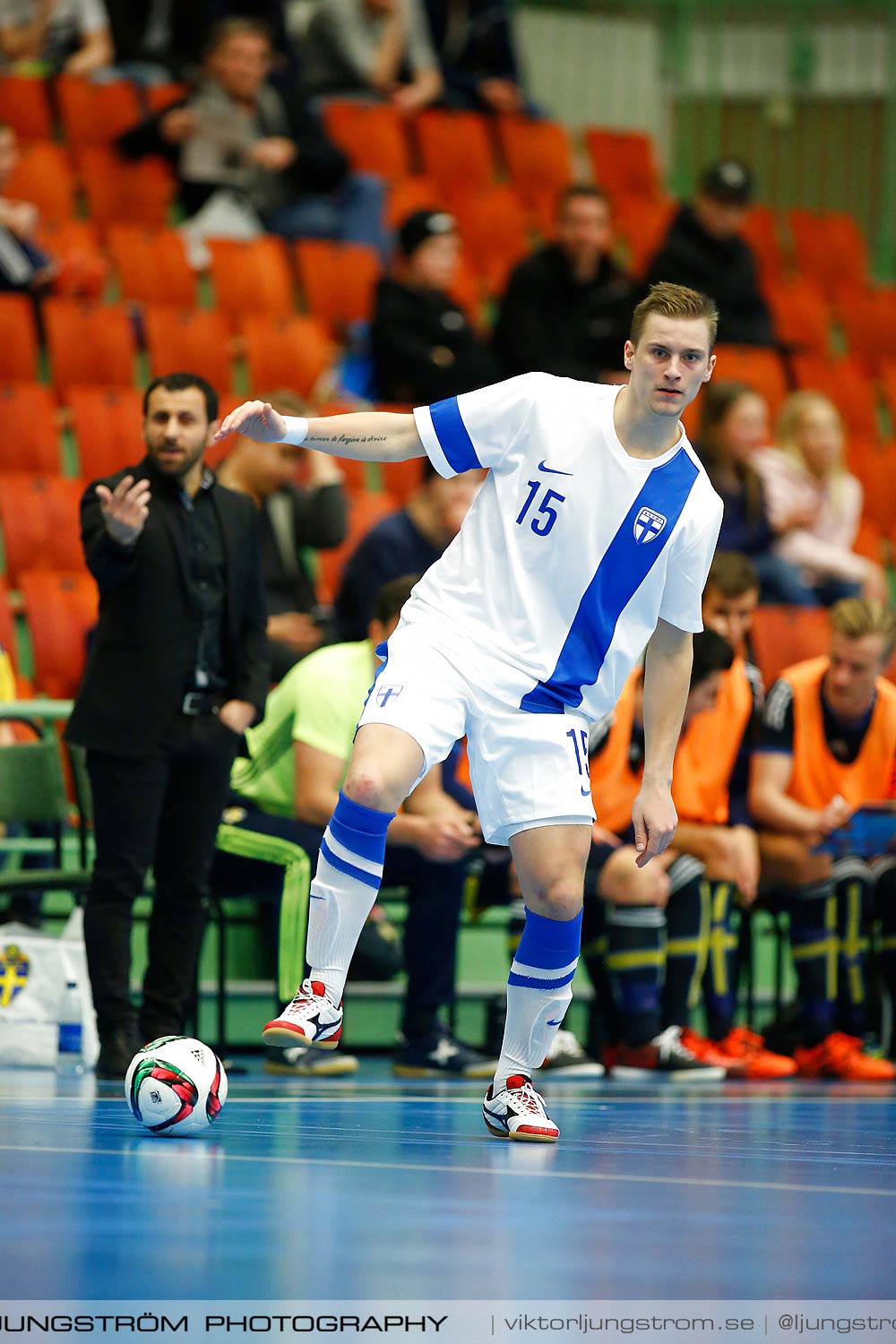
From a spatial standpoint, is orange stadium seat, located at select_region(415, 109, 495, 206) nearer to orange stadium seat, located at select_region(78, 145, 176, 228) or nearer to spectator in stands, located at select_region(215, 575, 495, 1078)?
orange stadium seat, located at select_region(78, 145, 176, 228)

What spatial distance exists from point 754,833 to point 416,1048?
1.58 m

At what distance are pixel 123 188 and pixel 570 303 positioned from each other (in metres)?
2.43

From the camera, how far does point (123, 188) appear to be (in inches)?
406

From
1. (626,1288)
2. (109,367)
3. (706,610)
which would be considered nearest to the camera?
(626,1288)

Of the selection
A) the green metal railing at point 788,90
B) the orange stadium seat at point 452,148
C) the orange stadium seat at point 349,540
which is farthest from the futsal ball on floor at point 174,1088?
the green metal railing at point 788,90

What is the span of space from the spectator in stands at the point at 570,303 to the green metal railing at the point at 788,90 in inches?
204

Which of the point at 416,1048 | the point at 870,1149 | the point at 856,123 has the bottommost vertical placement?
the point at 416,1048

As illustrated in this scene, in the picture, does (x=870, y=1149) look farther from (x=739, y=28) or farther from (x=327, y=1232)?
(x=739, y=28)

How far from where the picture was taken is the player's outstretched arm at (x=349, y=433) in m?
4.03

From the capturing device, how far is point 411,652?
13.7 feet

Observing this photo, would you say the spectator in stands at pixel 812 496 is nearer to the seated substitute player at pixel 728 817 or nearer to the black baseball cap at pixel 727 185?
the black baseball cap at pixel 727 185

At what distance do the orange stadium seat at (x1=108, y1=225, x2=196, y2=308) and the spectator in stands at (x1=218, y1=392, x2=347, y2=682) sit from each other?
209 cm

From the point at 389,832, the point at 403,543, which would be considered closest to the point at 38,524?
the point at 403,543

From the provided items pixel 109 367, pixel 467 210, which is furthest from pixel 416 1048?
pixel 467 210
